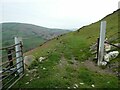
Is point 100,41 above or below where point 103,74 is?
above

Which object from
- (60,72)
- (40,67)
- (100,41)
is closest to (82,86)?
(60,72)

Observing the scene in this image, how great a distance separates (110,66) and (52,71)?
14.5ft

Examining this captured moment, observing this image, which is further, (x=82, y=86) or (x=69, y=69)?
(x=69, y=69)

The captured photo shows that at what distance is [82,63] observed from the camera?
17.3 meters

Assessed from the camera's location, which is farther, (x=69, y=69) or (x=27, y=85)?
(x=69, y=69)

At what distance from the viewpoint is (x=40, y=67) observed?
14289 millimetres

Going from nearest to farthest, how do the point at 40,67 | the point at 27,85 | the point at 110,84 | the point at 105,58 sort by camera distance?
1. the point at 27,85
2. the point at 110,84
3. the point at 40,67
4. the point at 105,58

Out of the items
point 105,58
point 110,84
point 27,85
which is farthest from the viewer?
point 105,58

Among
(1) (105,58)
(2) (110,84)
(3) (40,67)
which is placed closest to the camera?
(2) (110,84)

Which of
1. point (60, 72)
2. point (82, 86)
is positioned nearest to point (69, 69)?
point (60, 72)

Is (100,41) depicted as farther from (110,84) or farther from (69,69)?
(110,84)

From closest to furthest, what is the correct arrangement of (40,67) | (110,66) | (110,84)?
(110,84)
(40,67)
(110,66)

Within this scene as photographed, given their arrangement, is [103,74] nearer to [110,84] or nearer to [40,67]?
[110,84]

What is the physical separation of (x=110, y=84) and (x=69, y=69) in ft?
11.1
